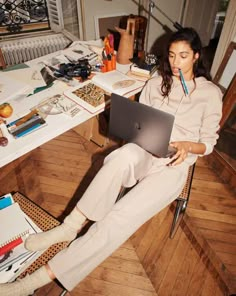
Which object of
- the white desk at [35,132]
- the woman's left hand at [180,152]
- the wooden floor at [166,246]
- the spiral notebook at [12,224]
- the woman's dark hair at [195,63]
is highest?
the woman's dark hair at [195,63]

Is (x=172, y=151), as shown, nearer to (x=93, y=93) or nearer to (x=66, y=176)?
(x=93, y=93)

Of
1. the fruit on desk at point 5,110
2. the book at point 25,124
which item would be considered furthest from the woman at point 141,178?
the fruit on desk at point 5,110

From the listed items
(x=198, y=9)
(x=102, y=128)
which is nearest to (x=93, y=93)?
(x=102, y=128)

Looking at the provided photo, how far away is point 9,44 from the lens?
97.1 inches

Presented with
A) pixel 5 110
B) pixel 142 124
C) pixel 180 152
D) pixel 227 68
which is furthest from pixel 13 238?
pixel 227 68

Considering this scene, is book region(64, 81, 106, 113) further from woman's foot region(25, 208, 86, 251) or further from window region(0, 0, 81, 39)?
window region(0, 0, 81, 39)

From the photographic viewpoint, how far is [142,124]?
1.11m

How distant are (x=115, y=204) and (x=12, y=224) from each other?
466mm

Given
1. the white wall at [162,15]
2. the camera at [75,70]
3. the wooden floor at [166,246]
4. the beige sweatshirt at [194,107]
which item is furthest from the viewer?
the white wall at [162,15]

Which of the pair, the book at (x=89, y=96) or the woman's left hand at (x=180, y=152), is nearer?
the woman's left hand at (x=180, y=152)

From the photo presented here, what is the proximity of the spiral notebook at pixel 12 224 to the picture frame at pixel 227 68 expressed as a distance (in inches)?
58.4

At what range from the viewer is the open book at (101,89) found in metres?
1.34

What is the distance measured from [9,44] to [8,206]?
6.39ft

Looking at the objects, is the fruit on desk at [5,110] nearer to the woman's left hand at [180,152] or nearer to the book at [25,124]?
the book at [25,124]
